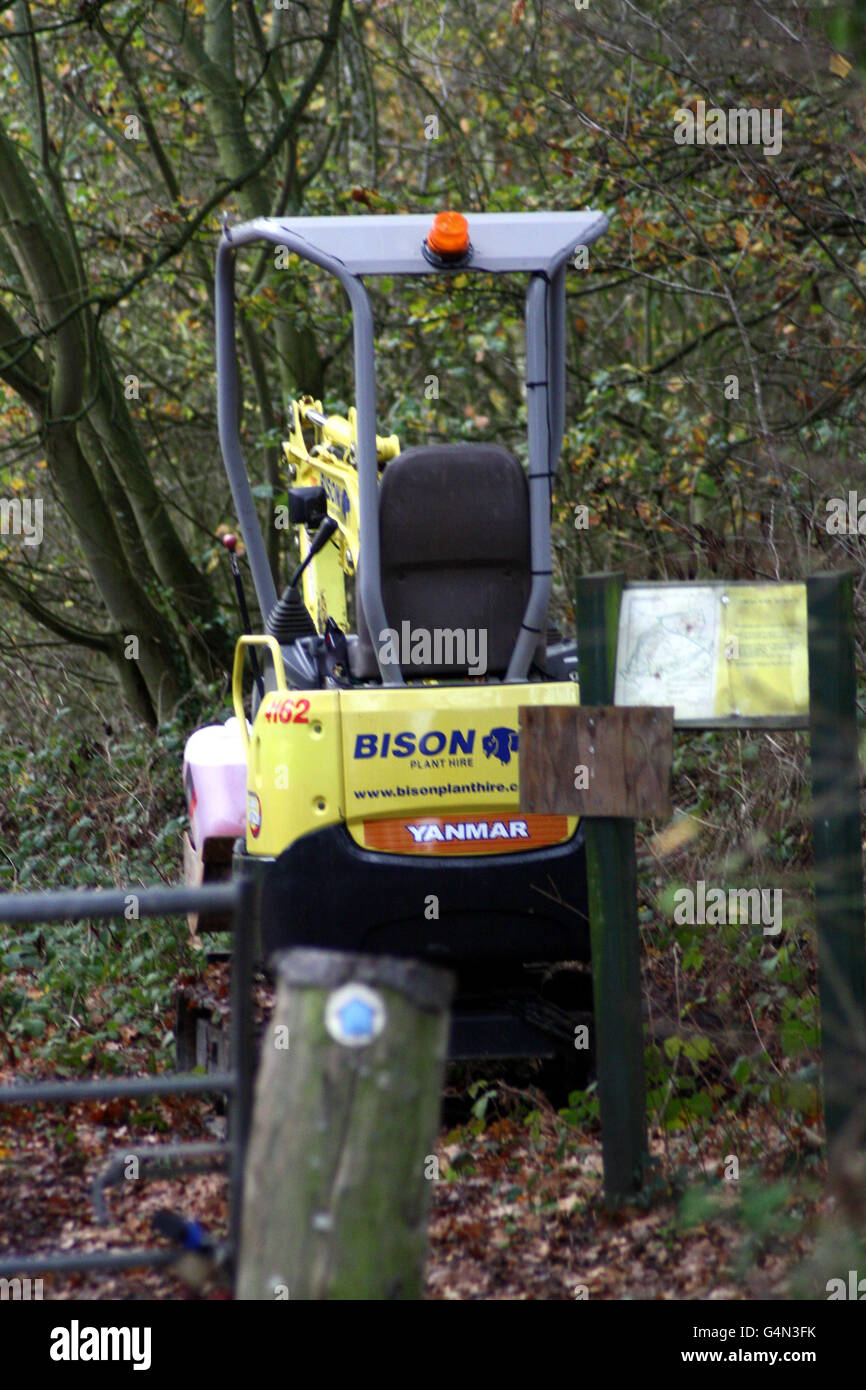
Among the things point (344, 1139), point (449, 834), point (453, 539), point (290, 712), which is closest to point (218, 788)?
point (290, 712)

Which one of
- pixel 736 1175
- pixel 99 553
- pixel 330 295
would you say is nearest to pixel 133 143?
pixel 330 295

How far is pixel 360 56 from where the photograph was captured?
1265 cm

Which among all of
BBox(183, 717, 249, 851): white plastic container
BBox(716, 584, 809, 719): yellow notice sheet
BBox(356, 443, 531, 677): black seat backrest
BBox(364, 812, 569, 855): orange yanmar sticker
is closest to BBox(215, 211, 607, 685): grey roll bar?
BBox(356, 443, 531, 677): black seat backrest

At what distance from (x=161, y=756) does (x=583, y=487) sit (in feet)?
11.3

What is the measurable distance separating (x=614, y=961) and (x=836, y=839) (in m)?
0.76

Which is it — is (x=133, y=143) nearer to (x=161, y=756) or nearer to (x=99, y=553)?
(x=99, y=553)

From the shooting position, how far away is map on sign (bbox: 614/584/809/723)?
14.1 feet
